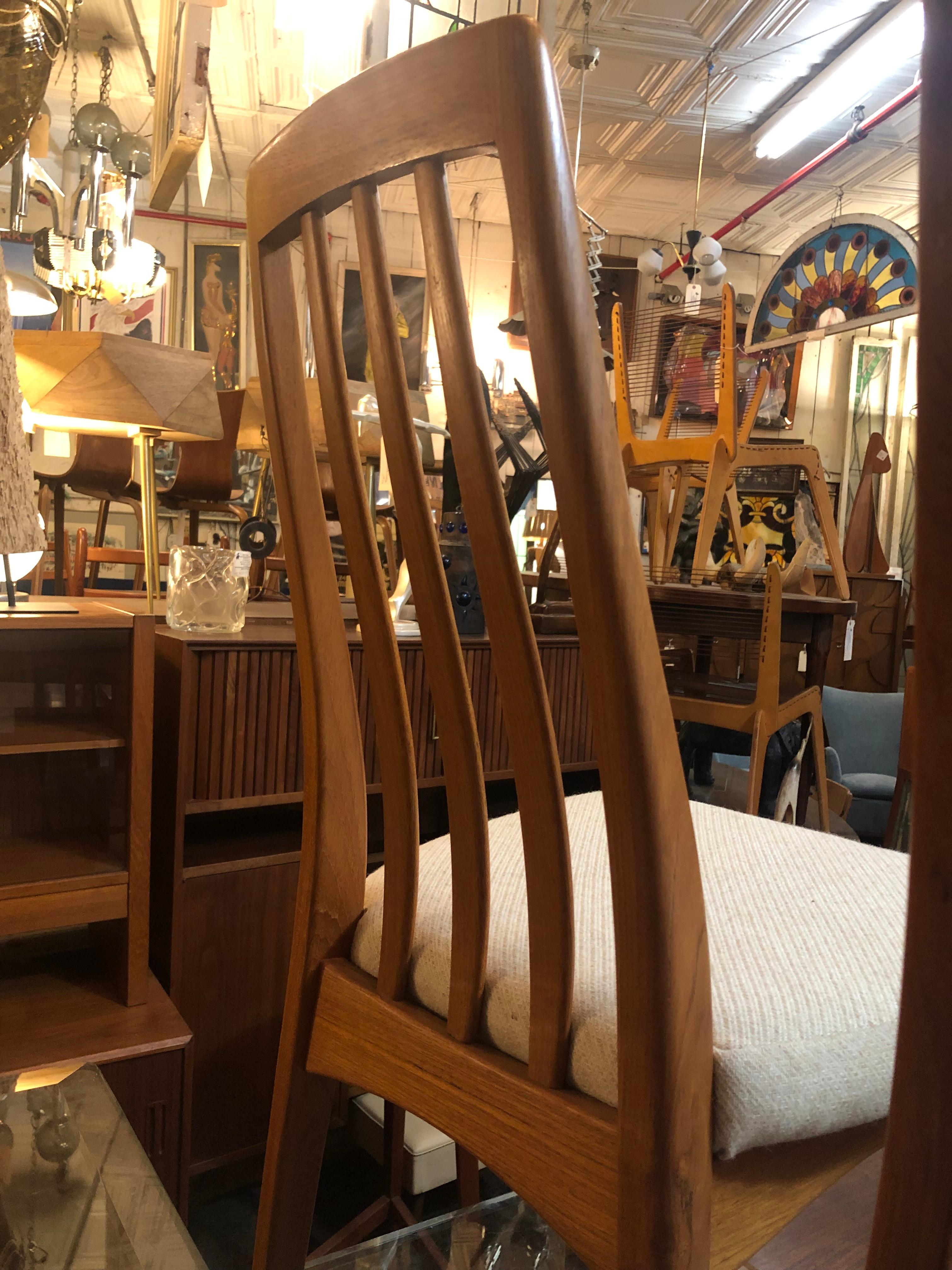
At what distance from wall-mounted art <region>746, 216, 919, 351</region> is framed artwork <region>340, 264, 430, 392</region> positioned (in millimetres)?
2611

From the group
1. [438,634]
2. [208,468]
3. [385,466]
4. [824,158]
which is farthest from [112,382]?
[824,158]

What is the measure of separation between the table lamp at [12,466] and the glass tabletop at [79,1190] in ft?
1.49

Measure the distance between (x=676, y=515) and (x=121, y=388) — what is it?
221 cm

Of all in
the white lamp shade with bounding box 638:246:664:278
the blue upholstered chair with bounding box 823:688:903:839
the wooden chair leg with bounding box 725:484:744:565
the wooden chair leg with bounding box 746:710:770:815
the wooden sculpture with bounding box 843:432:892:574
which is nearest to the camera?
the wooden chair leg with bounding box 746:710:770:815

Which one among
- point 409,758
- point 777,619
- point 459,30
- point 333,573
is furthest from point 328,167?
point 777,619

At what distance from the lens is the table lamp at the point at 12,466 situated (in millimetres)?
525

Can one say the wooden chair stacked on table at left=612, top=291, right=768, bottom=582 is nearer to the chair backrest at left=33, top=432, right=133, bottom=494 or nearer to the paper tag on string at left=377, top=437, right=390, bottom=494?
the paper tag on string at left=377, top=437, right=390, bottom=494

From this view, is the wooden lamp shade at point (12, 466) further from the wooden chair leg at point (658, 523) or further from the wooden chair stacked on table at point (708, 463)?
the wooden chair leg at point (658, 523)

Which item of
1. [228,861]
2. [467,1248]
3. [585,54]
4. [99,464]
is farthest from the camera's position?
[585,54]

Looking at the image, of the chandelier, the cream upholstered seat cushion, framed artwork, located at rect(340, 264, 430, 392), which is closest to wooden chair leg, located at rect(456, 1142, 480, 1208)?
the cream upholstered seat cushion

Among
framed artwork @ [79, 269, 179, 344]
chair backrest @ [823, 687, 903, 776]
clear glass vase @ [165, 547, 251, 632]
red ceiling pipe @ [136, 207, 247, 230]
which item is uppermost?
red ceiling pipe @ [136, 207, 247, 230]

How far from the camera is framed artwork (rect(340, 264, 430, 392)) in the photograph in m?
6.28

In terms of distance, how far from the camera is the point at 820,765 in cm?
236

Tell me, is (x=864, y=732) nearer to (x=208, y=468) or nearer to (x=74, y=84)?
(x=208, y=468)
